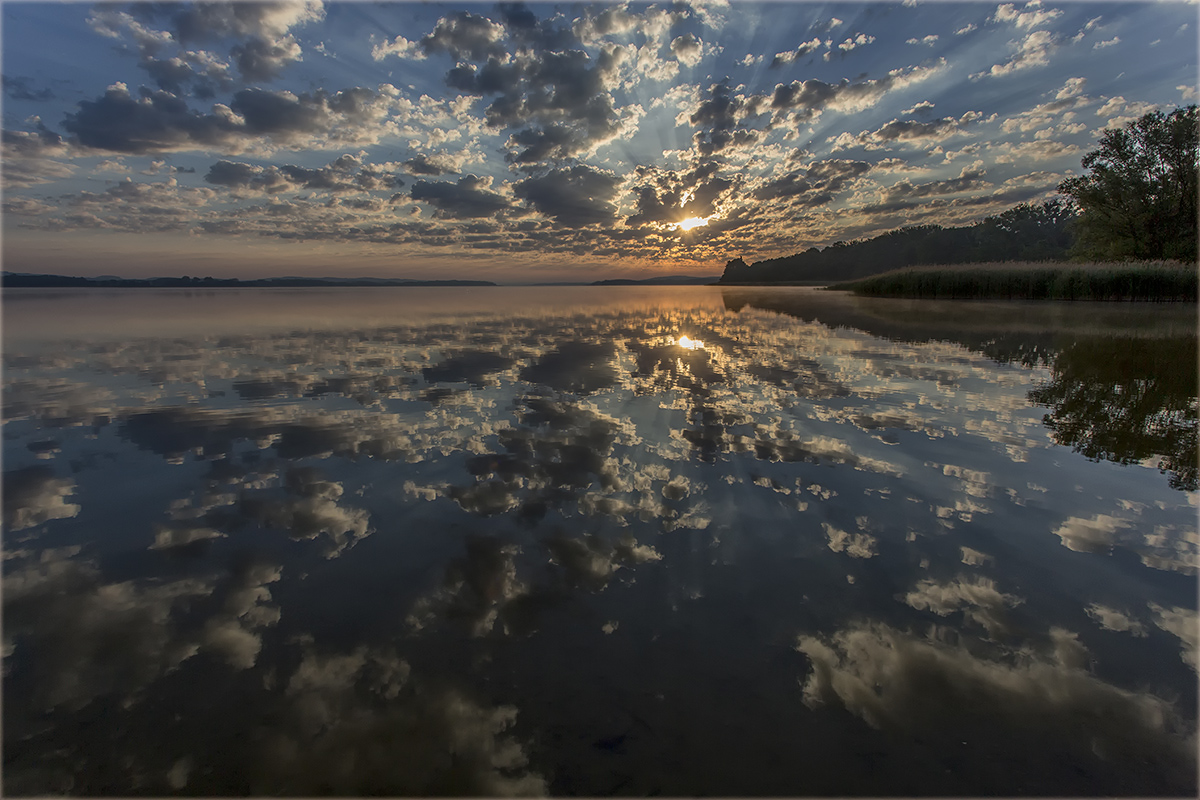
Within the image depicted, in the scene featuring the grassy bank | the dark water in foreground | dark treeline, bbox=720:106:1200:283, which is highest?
dark treeline, bbox=720:106:1200:283

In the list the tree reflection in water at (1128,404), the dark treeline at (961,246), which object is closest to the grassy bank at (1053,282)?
the tree reflection in water at (1128,404)

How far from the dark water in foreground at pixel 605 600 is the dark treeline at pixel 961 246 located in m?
124

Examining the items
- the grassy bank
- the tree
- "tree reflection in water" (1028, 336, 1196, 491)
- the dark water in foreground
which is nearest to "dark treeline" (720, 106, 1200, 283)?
the tree

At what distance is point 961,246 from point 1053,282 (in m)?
145

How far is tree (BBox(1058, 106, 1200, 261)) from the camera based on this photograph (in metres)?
41.9

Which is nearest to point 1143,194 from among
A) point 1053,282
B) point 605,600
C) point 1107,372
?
point 1053,282

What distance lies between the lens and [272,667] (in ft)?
10.00

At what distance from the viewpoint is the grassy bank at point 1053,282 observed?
1219 inches

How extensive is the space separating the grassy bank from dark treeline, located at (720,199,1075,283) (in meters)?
77.6

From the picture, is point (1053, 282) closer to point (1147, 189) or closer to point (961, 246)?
point (1147, 189)

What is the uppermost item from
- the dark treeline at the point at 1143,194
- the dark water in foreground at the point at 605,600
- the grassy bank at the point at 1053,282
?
the dark treeline at the point at 1143,194

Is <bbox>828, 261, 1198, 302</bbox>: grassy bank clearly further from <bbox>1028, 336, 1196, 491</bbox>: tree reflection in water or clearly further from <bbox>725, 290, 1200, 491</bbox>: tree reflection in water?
<bbox>1028, 336, 1196, 491</bbox>: tree reflection in water

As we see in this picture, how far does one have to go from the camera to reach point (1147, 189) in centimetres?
4353

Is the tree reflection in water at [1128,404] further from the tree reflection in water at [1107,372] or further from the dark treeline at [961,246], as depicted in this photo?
the dark treeline at [961,246]
